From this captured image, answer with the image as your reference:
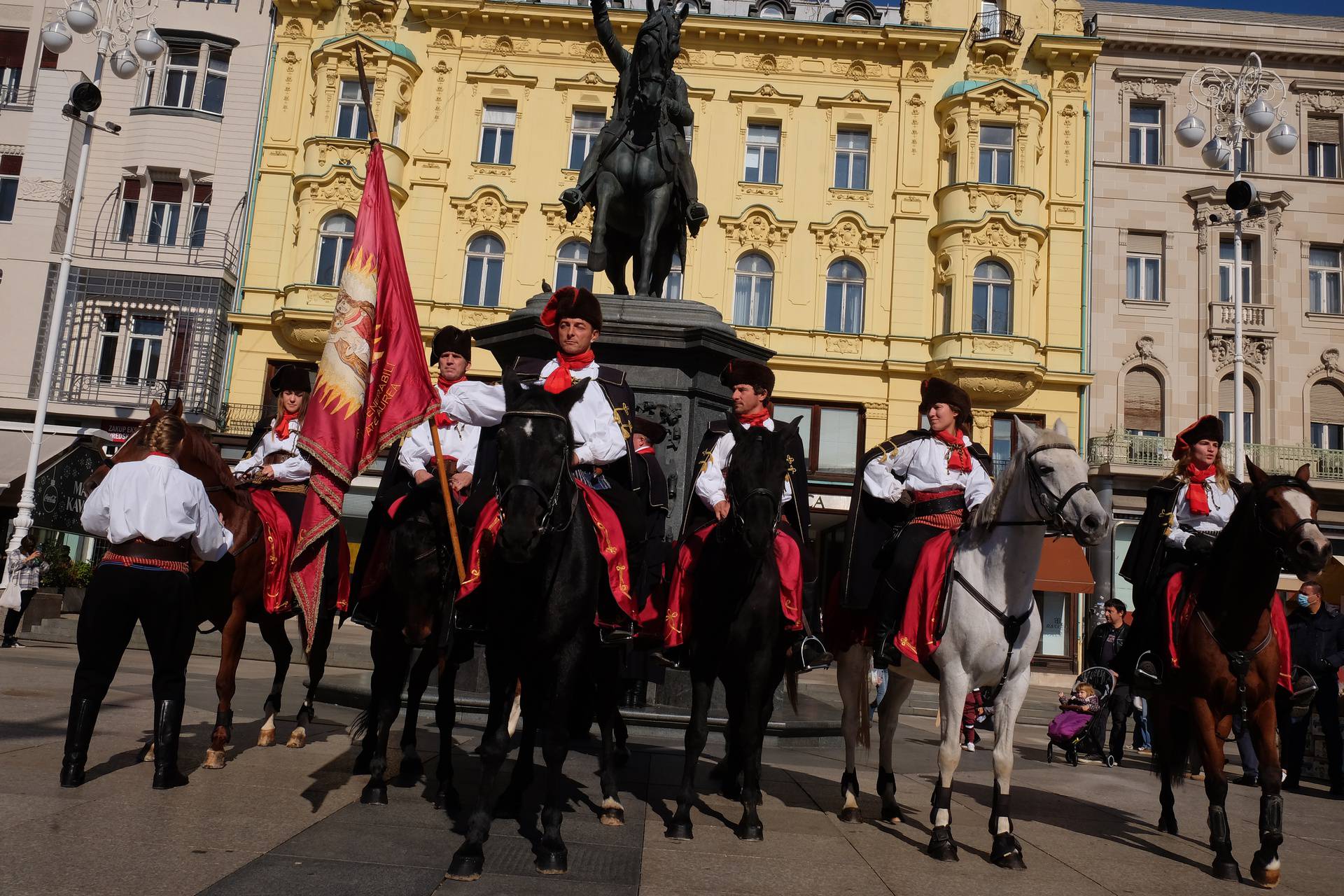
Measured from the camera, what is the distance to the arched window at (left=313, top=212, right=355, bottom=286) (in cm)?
3078

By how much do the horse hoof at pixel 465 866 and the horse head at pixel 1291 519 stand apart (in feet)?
15.5

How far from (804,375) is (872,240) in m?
4.66

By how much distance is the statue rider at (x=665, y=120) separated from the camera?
10.7m

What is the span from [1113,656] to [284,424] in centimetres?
948

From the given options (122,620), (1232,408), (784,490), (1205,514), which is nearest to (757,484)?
(784,490)

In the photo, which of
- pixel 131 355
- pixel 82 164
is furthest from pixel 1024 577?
pixel 131 355

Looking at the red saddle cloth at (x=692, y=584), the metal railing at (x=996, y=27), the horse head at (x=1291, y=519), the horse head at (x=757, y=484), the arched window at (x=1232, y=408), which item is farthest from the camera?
the metal railing at (x=996, y=27)

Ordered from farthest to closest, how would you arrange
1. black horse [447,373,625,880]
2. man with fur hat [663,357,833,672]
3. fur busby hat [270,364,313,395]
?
fur busby hat [270,364,313,395], man with fur hat [663,357,833,672], black horse [447,373,625,880]

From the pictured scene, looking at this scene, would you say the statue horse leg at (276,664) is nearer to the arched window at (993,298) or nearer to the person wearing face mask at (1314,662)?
the person wearing face mask at (1314,662)

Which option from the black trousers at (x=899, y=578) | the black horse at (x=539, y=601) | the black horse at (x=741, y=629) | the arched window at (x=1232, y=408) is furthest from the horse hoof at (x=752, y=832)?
the arched window at (x=1232, y=408)

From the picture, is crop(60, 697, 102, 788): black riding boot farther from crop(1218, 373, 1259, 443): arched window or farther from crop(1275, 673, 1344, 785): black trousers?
crop(1218, 373, 1259, 443): arched window

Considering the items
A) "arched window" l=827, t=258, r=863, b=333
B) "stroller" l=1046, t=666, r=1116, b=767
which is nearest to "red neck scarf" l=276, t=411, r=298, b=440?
"stroller" l=1046, t=666, r=1116, b=767

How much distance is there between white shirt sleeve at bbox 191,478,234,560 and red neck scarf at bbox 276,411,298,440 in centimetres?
188

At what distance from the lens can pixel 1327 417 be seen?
102 ft
